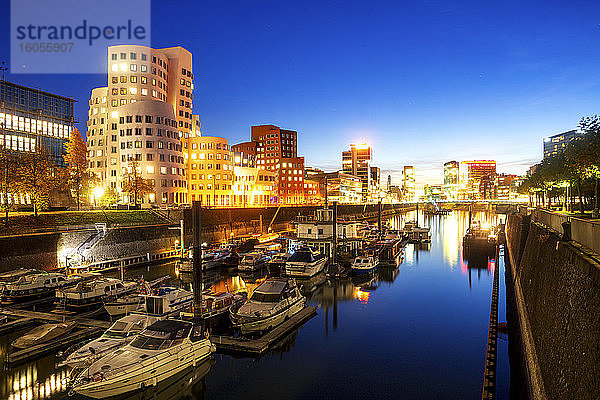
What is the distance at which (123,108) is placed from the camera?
9119 cm

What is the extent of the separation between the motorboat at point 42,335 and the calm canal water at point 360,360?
1.61 meters

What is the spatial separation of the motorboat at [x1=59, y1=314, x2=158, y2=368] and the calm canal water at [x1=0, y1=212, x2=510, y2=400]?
2.02 m

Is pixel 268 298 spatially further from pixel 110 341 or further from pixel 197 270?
pixel 110 341

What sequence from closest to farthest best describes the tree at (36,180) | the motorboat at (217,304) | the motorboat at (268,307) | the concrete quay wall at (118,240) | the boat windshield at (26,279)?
the motorboat at (268,307), the motorboat at (217,304), the boat windshield at (26,279), the concrete quay wall at (118,240), the tree at (36,180)

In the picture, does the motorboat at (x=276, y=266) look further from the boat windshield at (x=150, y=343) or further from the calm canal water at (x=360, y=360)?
the boat windshield at (x=150, y=343)

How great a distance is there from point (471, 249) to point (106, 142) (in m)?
94.4

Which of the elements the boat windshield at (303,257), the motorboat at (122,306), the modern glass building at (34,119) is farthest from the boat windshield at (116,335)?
the modern glass building at (34,119)

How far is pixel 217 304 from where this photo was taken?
30266 mm

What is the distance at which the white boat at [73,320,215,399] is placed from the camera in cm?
1858

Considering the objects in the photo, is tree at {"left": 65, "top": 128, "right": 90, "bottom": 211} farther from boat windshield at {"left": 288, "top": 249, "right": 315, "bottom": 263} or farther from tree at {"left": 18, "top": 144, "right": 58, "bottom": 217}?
boat windshield at {"left": 288, "top": 249, "right": 315, "bottom": 263}

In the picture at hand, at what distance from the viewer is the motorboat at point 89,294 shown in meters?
32.8

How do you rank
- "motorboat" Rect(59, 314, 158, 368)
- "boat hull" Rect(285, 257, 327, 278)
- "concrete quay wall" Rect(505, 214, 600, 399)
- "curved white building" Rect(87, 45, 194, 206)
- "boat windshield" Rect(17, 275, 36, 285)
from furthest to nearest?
"curved white building" Rect(87, 45, 194, 206) < "boat hull" Rect(285, 257, 327, 278) < "boat windshield" Rect(17, 275, 36, 285) < "motorboat" Rect(59, 314, 158, 368) < "concrete quay wall" Rect(505, 214, 600, 399)

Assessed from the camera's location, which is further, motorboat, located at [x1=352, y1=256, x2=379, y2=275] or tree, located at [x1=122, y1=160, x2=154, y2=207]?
tree, located at [x1=122, y1=160, x2=154, y2=207]

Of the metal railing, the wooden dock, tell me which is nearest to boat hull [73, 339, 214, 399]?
the wooden dock
